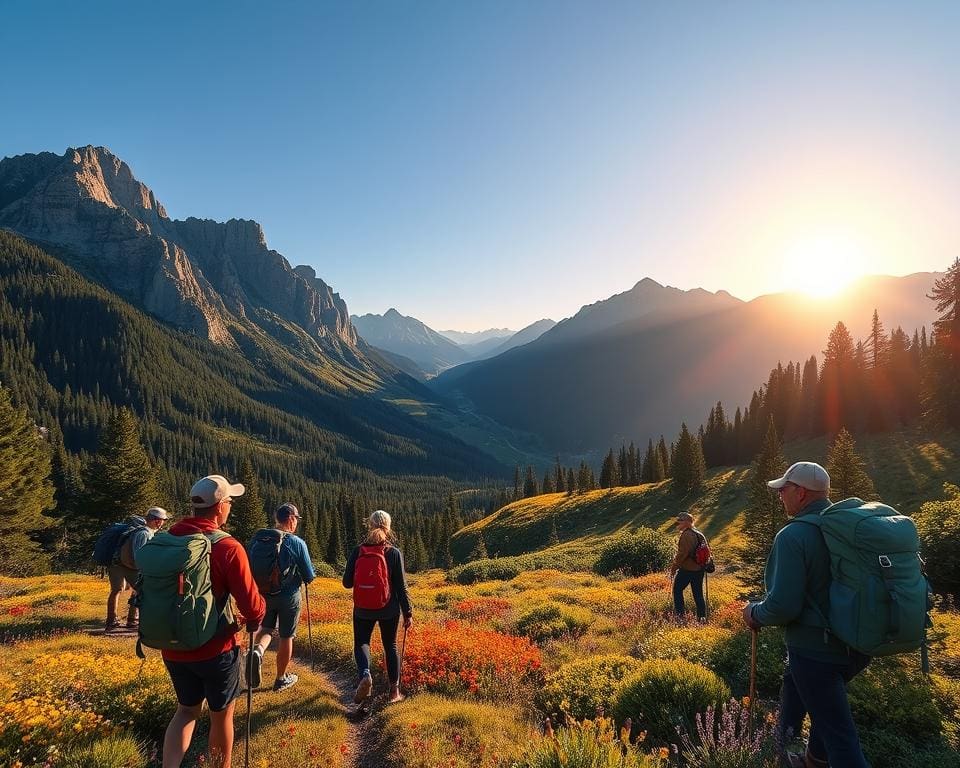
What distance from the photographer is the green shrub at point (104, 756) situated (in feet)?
16.3

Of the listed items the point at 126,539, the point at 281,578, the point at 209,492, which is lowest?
the point at 281,578

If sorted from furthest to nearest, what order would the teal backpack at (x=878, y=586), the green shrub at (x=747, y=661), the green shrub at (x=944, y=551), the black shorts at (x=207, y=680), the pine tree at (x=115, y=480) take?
the pine tree at (x=115, y=480) < the green shrub at (x=944, y=551) < the green shrub at (x=747, y=661) < the black shorts at (x=207, y=680) < the teal backpack at (x=878, y=586)

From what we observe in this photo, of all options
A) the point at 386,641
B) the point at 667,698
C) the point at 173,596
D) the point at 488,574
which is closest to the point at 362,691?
the point at 386,641

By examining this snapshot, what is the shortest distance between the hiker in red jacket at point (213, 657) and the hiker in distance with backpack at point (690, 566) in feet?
31.6

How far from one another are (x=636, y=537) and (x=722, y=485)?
43285 millimetres

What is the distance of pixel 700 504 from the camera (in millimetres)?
54875

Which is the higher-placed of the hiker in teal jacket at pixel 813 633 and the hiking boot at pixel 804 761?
the hiker in teal jacket at pixel 813 633

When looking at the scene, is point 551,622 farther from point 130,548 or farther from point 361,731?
point 130,548

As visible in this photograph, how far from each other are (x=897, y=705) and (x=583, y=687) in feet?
13.4

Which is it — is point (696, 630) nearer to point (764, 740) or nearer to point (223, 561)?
point (764, 740)

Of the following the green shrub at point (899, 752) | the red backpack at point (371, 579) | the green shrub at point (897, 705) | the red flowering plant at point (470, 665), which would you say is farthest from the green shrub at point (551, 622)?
the green shrub at point (899, 752)

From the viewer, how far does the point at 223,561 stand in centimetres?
481

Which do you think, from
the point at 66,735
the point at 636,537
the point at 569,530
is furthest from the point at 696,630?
the point at 569,530

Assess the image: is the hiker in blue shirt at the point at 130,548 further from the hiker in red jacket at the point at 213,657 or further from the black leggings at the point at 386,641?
the hiker in red jacket at the point at 213,657
